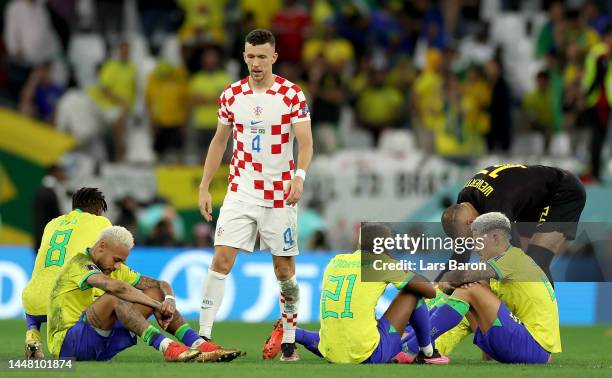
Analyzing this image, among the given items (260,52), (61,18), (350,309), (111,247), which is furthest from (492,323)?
(61,18)

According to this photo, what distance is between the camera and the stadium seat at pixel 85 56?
22875 millimetres

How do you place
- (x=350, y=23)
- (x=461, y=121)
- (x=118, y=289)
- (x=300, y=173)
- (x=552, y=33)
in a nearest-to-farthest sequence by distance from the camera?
1. (x=118, y=289)
2. (x=300, y=173)
3. (x=461, y=121)
4. (x=552, y=33)
5. (x=350, y=23)

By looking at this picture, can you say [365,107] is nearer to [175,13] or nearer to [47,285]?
[175,13]

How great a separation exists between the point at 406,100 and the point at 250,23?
102 inches

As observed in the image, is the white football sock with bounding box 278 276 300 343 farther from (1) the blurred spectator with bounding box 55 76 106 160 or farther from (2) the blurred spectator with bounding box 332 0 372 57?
(2) the blurred spectator with bounding box 332 0 372 57

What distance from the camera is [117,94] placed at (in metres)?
22.0

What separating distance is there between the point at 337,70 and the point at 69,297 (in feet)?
37.9

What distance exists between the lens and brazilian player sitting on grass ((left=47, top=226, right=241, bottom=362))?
35.7 ft

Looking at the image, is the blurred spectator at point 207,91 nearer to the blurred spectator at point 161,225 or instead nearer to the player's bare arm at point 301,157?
the blurred spectator at point 161,225

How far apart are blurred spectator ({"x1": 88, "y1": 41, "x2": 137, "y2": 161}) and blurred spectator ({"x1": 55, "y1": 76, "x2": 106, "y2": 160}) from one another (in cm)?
18

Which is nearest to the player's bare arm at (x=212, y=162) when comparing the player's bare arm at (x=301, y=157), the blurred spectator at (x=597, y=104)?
the player's bare arm at (x=301, y=157)

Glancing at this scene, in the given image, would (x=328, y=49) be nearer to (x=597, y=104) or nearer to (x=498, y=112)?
(x=498, y=112)

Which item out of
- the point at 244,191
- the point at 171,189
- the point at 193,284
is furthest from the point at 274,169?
the point at 171,189

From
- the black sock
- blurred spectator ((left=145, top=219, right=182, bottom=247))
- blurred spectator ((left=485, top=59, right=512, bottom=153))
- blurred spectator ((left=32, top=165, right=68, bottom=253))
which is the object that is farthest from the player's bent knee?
blurred spectator ((left=485, top=59, right=512, bottom=153))
